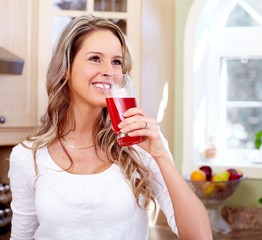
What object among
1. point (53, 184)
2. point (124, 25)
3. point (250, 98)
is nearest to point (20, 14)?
point (124, 25)

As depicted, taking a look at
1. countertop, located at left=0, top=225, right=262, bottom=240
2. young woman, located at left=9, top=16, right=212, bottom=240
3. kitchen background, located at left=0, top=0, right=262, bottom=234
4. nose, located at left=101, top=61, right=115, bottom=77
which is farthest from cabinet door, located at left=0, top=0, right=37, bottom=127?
nose, located at left=101, top=61, right=115, bottom=77

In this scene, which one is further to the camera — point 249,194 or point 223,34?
point 223,34

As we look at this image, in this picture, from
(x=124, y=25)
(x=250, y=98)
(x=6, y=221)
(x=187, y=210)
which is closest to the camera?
(x=187, y=210)

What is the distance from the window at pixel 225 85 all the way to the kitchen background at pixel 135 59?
0.24ft

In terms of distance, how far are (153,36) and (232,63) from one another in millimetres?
484

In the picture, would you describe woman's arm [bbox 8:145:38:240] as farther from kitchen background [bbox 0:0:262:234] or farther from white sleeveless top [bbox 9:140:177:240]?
kitchen background [bbox 0:0:262:234]

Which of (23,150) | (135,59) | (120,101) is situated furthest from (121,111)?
(135,59)

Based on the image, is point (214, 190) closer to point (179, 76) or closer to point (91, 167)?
point (179, 76)

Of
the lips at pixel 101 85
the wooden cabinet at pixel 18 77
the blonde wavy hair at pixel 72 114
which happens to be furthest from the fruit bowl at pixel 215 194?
the lips at pixel 101 85

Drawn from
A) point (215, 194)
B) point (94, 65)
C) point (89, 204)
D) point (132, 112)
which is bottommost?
point (215, 194)

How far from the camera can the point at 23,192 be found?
4.32 feet

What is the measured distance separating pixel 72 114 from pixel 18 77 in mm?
1223

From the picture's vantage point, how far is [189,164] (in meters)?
2.65

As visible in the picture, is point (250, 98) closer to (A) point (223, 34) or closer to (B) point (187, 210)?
(A) point (223, 34)
